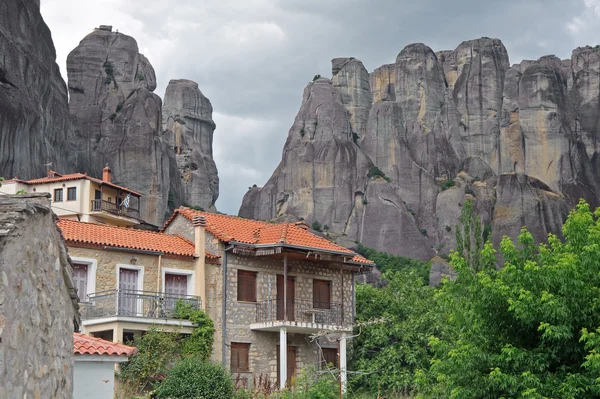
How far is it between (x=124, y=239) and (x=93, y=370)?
60.2 ft

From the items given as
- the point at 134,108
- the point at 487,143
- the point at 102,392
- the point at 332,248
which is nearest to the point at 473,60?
the point at 487,143

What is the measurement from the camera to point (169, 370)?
1136 inches

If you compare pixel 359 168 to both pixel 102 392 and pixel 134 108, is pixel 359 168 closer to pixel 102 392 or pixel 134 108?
pixel 134 108

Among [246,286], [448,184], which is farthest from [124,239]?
[448,184]

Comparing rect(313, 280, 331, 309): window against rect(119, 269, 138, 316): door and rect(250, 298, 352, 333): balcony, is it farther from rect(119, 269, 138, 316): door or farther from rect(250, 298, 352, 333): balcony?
rect(119, 269, 138, 316): door

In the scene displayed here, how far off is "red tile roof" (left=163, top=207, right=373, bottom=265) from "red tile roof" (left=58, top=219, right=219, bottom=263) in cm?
111

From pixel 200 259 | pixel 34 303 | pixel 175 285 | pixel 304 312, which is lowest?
pixel 34 303

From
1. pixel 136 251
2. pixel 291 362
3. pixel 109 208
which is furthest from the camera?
pixel 109 208

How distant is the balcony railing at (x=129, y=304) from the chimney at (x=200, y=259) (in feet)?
2.43

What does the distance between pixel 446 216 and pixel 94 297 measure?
84.8m

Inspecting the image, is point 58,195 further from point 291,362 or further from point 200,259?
point 291,362

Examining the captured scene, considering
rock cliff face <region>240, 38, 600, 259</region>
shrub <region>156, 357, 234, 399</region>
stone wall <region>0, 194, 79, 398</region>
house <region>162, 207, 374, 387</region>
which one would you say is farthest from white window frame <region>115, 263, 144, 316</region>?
rock cliff face <region>240, 38, 600, 259</region>

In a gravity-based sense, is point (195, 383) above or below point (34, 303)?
below

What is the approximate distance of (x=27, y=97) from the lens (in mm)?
67938
